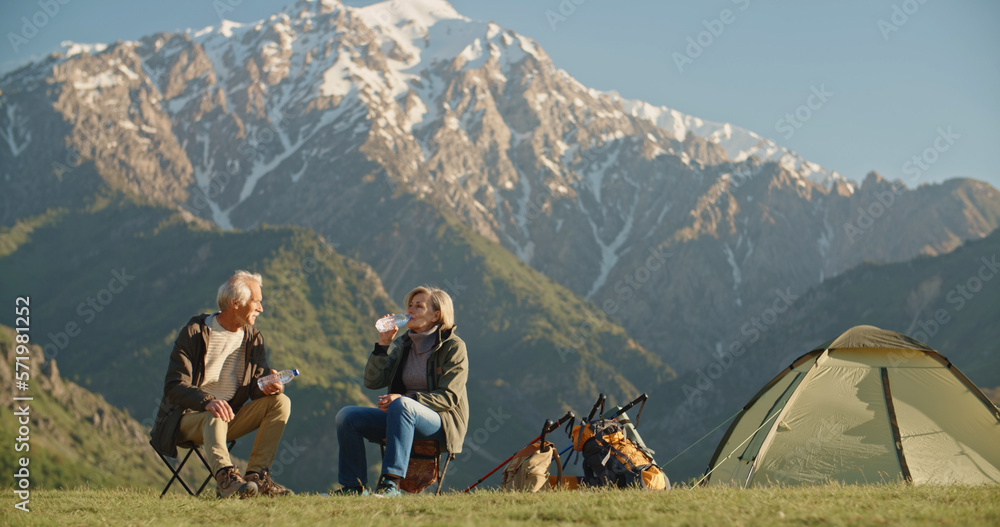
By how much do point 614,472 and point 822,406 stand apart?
21.8 ft

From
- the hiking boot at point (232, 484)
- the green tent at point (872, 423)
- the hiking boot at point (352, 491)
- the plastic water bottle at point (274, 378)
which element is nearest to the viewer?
the hiking boot at point (232, 484)

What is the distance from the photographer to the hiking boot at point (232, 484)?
1170 cm

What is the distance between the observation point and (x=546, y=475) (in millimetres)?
13570

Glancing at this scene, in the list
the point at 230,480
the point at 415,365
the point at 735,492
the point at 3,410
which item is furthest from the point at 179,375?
the point at 3,410

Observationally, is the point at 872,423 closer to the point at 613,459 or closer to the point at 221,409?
the point at 613,459

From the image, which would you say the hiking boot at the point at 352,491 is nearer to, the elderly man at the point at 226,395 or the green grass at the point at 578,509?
the green grass at the point at 578,509

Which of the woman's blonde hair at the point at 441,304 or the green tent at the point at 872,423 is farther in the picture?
the green tent at the point at 872,423

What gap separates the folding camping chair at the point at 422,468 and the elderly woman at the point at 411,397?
327 millimetres

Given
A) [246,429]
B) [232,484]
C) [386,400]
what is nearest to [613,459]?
[386,400]

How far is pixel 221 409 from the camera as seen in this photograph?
468 inches

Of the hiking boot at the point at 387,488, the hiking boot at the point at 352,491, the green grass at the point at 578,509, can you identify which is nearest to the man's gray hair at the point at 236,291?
the green grass at the point at 578,509

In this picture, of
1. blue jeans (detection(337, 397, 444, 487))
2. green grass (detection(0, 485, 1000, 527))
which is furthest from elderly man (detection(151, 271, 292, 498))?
blue jeans (detection(337, 397, 444, 487))

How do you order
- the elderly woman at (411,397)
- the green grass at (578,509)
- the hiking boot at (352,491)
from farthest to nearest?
the hiking boot at (352,491) → the elderly woman at (411,397) → the green grass at (578,509)

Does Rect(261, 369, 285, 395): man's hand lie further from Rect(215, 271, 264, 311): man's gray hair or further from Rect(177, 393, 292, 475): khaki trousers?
Rect(215, 271, 264, 311): man's gray hair
